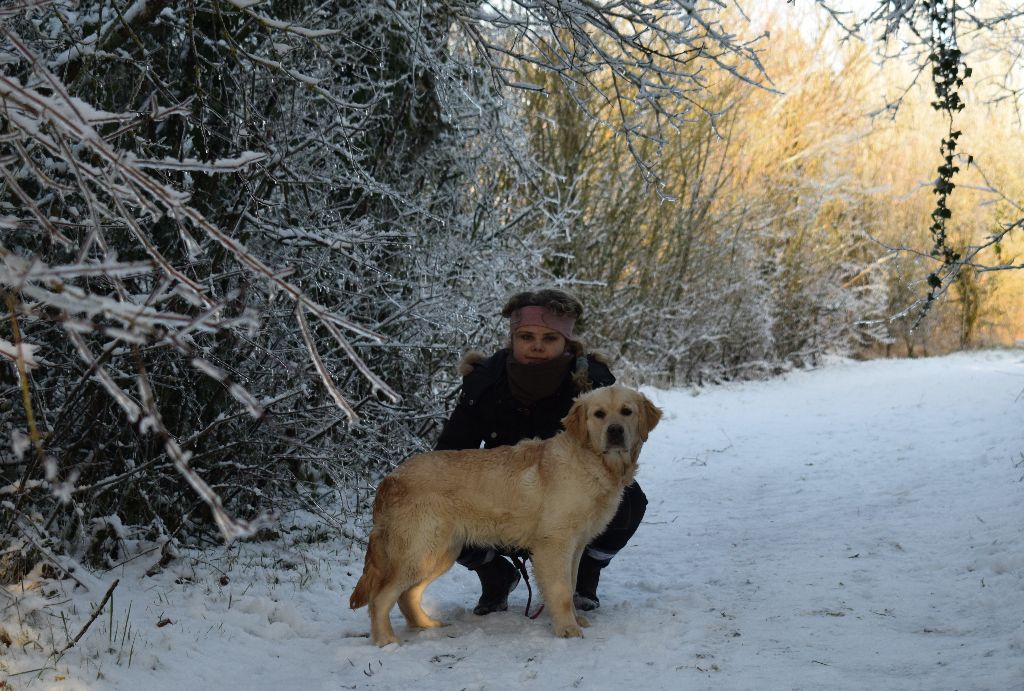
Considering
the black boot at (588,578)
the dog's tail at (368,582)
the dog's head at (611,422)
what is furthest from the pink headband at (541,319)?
the dog's tail at (368,582)

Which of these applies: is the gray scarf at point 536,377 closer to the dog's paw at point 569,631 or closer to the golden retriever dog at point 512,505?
the golden retriever dog at point 512,505

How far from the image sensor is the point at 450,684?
3586 mm

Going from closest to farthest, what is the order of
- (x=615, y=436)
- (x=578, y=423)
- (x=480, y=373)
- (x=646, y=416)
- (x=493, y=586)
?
(x=615, y=436) < (x=578, y=423) < (x=646, y=416) < (x=493, y=586) < (x=480, y=373)

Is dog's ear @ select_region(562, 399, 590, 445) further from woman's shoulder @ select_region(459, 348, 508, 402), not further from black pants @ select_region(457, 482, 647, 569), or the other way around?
woman's shoulder @ select_region(459, 348, 508, 402)

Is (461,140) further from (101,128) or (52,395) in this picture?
(52,395)

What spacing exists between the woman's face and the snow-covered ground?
1.33m

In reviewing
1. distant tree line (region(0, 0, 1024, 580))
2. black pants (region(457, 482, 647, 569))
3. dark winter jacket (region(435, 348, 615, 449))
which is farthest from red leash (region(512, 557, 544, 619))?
distant tree line (region(0, 0, 1024, 580))

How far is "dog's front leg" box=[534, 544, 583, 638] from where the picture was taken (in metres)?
4.15

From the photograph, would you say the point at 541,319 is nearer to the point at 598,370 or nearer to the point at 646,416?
the point at 598,370

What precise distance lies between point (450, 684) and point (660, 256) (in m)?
13.7

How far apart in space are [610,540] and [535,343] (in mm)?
1108

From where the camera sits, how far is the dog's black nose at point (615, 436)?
4270 millimetres

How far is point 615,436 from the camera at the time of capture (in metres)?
4.27

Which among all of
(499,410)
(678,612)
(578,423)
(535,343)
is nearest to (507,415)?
(499,410)
